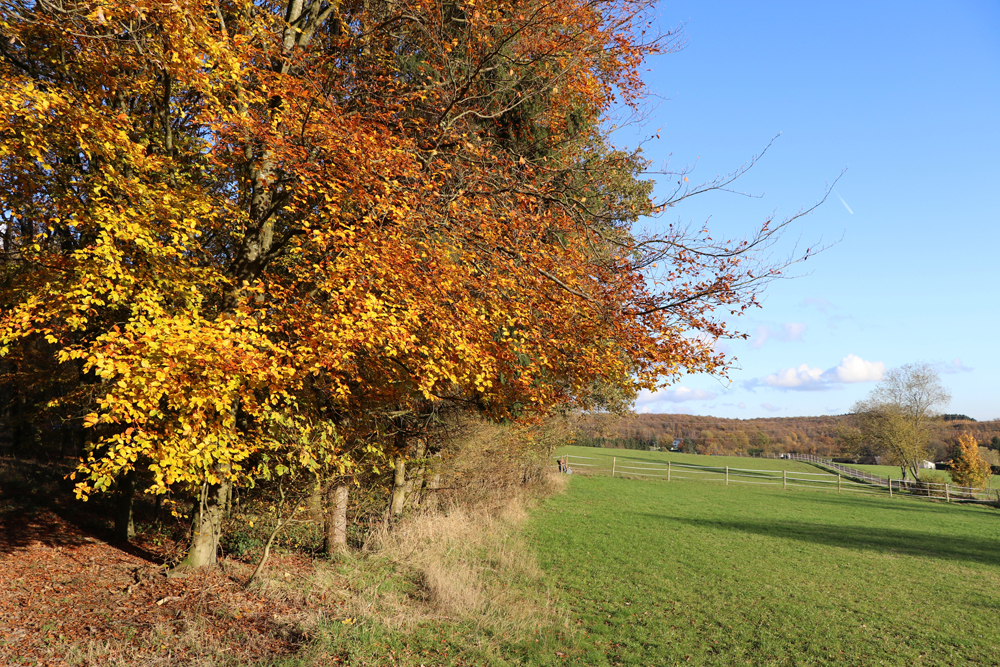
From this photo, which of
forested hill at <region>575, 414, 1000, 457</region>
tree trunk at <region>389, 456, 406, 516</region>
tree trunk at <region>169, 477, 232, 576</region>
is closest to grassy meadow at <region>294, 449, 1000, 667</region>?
tree trunk at <region>389, 456, 406, 516</region>

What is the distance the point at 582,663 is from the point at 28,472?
617 inches

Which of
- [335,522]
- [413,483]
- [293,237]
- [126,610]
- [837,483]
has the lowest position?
[837,483]

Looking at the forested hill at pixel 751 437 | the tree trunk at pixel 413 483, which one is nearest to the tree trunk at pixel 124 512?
the tree trunk at pixel 413 483

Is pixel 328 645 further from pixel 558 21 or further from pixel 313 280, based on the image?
pixel 558 21

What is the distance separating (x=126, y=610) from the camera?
7.34m

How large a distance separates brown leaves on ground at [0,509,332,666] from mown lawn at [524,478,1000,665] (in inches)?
131

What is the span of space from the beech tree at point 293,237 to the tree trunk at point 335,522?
926mm

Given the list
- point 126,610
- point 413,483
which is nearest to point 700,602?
point 413,483

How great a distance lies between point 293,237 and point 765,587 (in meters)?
10.5

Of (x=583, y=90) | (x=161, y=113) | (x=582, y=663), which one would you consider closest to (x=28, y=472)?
(x=161, y=113)

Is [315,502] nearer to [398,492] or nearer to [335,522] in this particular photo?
[335,522]

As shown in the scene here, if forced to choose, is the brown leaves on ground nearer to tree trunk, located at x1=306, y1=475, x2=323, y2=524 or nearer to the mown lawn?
tree trunk, located at x1=306, y1=475, x2=323, y2=524

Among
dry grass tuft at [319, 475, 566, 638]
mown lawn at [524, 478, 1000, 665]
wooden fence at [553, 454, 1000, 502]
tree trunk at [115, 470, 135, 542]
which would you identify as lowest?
wooden fence at [553, 454, 1000, 502]

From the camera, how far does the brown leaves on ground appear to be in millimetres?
6176
